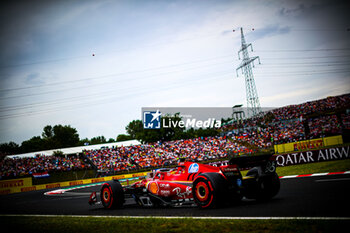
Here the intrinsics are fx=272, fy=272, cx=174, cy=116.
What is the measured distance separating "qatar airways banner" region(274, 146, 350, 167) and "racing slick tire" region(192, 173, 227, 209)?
14568 mm

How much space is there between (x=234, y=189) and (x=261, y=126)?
44.1 m

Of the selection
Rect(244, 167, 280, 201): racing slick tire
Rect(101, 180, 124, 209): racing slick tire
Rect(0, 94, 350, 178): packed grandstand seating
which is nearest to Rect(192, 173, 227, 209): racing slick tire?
Rect(244, 167, 280, 201): racing slick tire

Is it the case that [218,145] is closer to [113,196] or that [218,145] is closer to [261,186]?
[113,196]

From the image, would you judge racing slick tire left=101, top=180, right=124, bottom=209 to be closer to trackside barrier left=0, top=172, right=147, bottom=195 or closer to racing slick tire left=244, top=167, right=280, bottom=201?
racing slick tire left=244, top=167, right=280, bottom=201

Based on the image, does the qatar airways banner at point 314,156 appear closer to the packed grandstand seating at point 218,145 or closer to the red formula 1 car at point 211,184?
the red formula 1 car at point 211,184

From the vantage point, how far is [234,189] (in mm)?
7043

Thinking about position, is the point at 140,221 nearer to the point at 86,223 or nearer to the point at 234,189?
the point at 86,223

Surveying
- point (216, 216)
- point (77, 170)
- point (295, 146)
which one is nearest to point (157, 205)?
point (216, 216)

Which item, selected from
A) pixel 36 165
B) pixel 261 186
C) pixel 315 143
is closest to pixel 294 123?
pixel 315 143

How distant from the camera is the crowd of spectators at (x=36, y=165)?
37.4 meters

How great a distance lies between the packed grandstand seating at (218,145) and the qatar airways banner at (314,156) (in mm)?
15260

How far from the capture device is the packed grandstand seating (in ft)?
128

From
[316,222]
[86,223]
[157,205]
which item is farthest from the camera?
[157,205]

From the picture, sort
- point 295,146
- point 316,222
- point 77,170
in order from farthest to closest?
point 77,170
point 295,146
point 316,222
